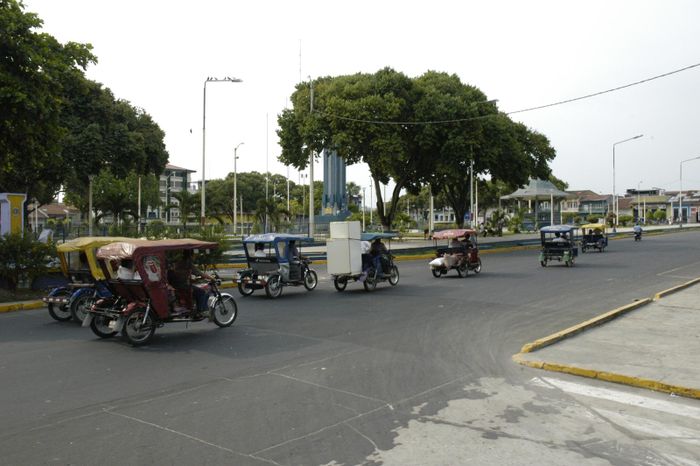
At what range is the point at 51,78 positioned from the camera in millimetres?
16406

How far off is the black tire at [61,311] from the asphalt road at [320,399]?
286 mm

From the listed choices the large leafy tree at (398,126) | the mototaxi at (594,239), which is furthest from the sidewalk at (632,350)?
the large leafy tree at (398,126)

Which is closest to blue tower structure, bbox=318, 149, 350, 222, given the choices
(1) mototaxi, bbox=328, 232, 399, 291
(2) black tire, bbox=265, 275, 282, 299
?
(1) mototaxi, bbox=328, 232, 399, 291

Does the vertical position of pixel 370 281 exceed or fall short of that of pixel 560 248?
it falls short

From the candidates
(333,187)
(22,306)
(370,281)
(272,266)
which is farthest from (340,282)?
(333,187)

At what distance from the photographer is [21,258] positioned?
1559 centimetres

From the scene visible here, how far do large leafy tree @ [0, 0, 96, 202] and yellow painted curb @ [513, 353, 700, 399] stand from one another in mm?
13758

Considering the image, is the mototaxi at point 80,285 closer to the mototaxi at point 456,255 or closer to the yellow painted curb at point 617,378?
→ the yellow painted curb at point 617,378

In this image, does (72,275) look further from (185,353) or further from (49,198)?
(49,198)

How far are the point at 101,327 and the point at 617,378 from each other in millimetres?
8665

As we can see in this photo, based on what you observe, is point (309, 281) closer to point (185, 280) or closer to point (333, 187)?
point (185, 280)

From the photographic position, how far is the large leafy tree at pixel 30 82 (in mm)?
15188

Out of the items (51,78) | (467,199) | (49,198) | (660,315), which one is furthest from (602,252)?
(49,198)

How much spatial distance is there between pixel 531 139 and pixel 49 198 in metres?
44.9
